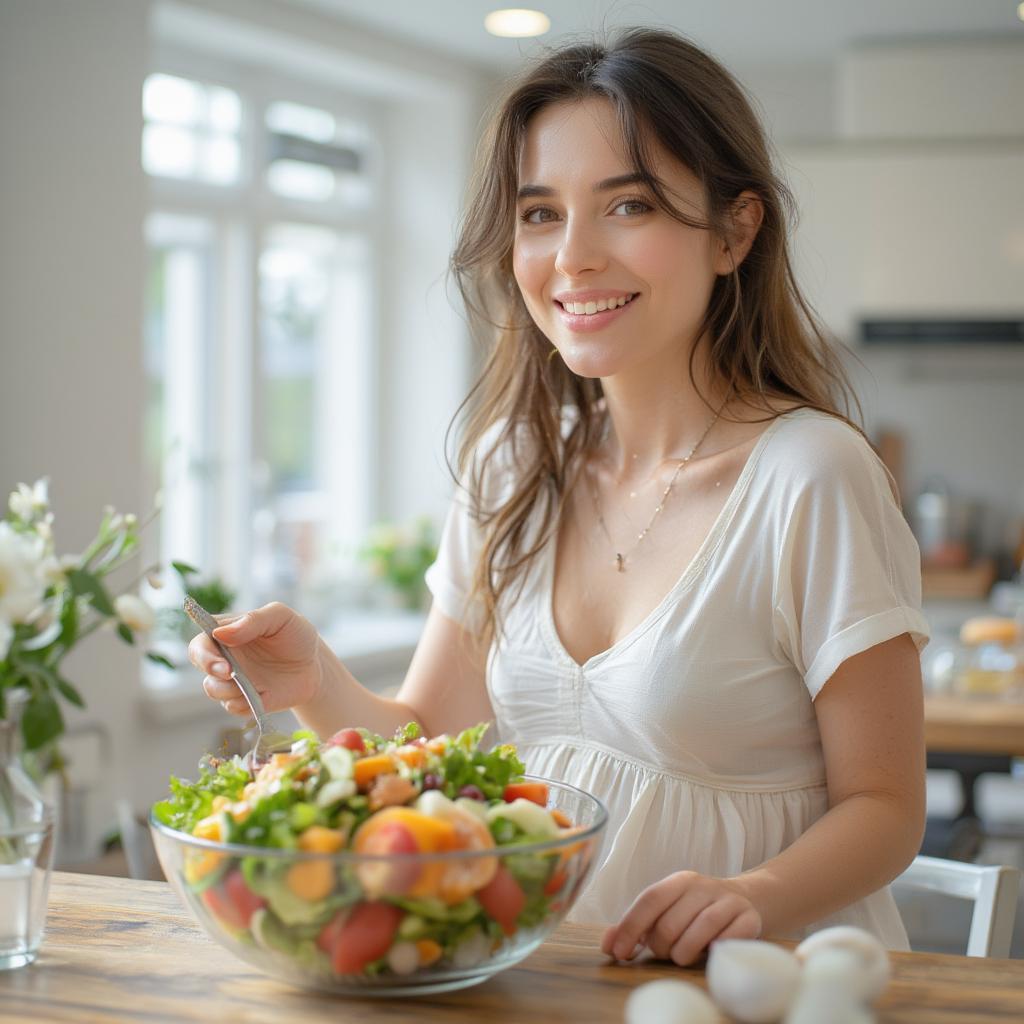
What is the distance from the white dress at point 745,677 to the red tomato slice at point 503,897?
48 cm

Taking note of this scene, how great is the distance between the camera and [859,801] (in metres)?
1.31

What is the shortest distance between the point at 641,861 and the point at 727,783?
→ 0.38ft

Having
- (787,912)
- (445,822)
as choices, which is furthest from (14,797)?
(787,912)

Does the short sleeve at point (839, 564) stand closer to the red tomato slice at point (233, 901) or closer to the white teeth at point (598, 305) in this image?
the white teeth at point (598, 305)

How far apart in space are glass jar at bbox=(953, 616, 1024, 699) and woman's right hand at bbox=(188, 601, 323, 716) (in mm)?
1895

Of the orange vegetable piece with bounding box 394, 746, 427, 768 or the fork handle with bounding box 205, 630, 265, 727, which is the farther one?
the fork handle with bounding box 205, 630, 265, 727

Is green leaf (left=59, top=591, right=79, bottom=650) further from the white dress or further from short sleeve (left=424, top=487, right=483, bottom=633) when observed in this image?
short sleeve (left=424, top=487, right=483, bottom=633)

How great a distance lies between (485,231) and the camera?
161cm

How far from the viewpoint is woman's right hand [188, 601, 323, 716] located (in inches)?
51.6

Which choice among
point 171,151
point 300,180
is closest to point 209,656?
point 171,151

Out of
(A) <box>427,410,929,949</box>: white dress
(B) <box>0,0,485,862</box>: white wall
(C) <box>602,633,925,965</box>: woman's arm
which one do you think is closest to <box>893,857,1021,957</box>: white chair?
(A) <box>427,410,929,949</box>: white dress

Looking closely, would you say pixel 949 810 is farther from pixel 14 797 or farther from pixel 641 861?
pixel 14 797

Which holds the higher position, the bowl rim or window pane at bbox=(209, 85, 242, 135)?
window pane at bbox=(209, 85, 242, 135)

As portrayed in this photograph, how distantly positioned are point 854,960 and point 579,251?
0.77 metres
